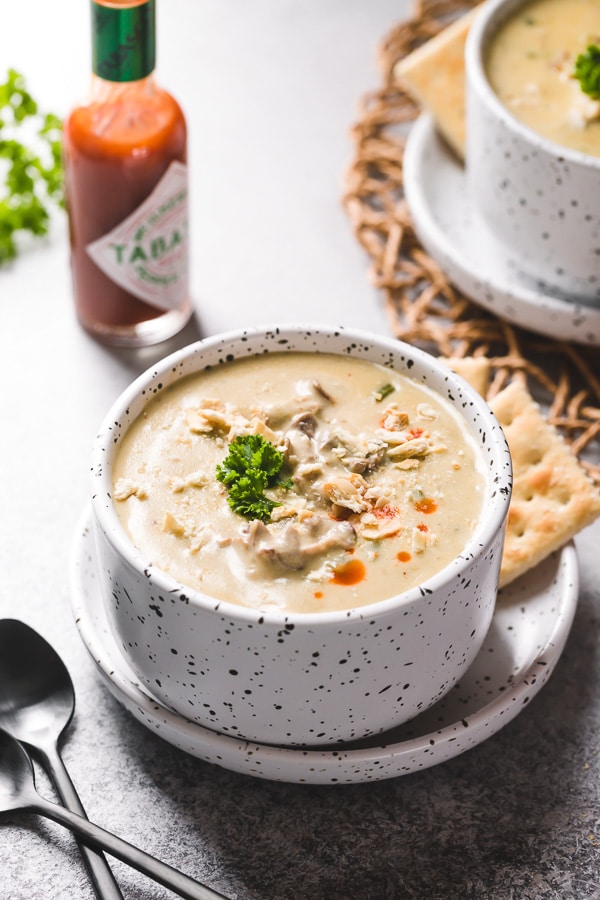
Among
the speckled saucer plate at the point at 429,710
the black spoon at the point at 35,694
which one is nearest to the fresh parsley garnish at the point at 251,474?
the speckled saucer plate at the point at 429,710

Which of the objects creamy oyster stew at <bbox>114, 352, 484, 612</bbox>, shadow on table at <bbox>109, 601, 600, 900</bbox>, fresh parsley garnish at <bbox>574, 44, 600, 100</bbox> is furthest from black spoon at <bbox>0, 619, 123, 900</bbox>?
fresh parsley garnish at <bbox>574, 44, 600, 100</bbox>

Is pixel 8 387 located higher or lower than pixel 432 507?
lower

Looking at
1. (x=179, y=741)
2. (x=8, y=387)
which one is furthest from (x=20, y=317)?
(x=179, y=741)

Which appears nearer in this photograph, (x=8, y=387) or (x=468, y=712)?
(x=468, y=712)

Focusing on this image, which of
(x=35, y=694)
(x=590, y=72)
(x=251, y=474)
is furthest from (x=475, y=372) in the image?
(x=35, y=694)

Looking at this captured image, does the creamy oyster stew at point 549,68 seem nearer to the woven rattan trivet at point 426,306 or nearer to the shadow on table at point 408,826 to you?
the woven rattan trivet at point 426,306

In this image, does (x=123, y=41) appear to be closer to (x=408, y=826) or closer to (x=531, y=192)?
(x=531, y=192)

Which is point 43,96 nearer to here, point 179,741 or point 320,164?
point 320,164
